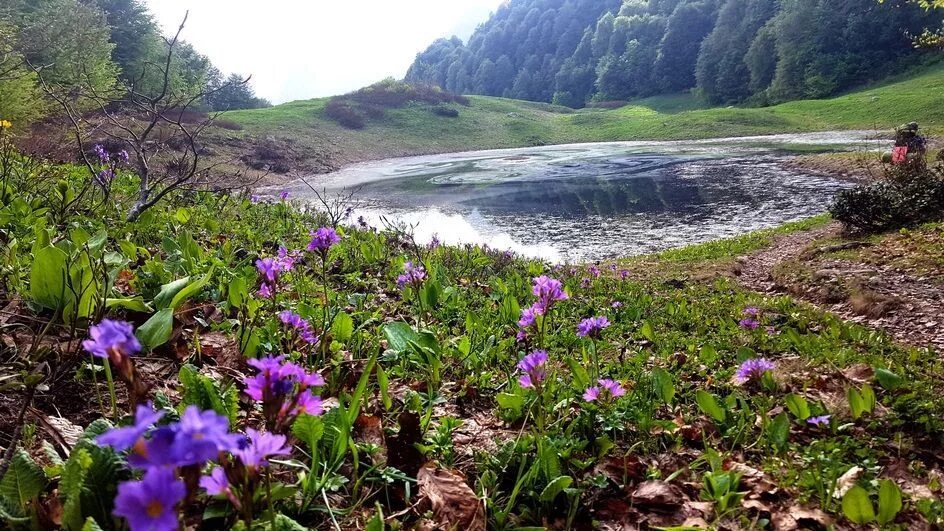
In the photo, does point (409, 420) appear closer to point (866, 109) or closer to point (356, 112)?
point (866, 109)

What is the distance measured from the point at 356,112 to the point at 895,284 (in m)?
45.8

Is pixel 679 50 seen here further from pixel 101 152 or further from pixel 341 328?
pixel 341 328

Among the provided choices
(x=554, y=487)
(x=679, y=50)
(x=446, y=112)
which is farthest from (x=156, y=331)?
(x=679, y=50)

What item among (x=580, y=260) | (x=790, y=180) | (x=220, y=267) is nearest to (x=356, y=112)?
(x=790, y=180)

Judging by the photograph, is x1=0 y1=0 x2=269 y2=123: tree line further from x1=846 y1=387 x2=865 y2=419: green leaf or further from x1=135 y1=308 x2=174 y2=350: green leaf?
x1=846 y1=387 x2=865 y2=419: green leaf

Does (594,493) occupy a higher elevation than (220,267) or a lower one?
lower

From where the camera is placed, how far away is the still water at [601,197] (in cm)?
1159

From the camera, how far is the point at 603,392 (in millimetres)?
2342

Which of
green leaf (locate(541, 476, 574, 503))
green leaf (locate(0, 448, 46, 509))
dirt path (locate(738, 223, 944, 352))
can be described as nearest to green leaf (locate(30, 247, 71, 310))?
green leaf (locate(0, 448, 46, 509))

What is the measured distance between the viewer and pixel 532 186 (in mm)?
19953

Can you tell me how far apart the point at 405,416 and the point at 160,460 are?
1329 mm

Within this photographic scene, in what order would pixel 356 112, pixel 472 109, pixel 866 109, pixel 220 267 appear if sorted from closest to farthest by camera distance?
pixel 220 267
pixel 866 109
pixel 356 112
pixel 472 109

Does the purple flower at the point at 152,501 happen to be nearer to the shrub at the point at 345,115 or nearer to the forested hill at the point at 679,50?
the forested hill at the point at 679,50

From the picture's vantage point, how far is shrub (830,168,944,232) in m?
7.70
